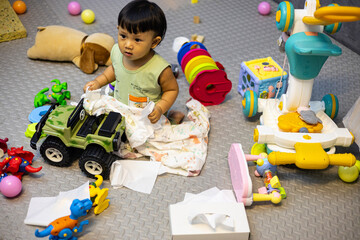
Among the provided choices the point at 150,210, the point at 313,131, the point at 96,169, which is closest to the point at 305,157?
the point at 313,131

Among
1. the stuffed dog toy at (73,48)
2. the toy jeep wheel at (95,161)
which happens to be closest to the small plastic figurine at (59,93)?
the stuffed dog toy at (73,48)

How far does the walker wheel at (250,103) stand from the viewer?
1.41 metres

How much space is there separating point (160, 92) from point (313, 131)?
48 centimetres

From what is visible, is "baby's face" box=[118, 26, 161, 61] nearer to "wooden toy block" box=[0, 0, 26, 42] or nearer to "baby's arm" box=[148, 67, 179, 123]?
"baby's arm" box=[148, 67, 179, 123]

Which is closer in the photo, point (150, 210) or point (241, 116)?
point (150, 210)

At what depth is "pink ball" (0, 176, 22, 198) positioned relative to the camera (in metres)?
1.15

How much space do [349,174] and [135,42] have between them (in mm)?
738

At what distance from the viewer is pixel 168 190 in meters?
1.24

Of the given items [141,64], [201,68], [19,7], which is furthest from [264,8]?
[19,7]

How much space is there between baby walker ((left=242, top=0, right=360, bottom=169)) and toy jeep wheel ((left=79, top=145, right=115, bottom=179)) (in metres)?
0.44

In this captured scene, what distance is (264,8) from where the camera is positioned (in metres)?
2.06

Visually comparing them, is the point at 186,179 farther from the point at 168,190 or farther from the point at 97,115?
the point at 97,115

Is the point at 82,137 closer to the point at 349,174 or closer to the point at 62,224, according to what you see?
the point at 62,224

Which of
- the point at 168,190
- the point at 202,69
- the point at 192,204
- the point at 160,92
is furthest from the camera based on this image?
the point at 202,69
